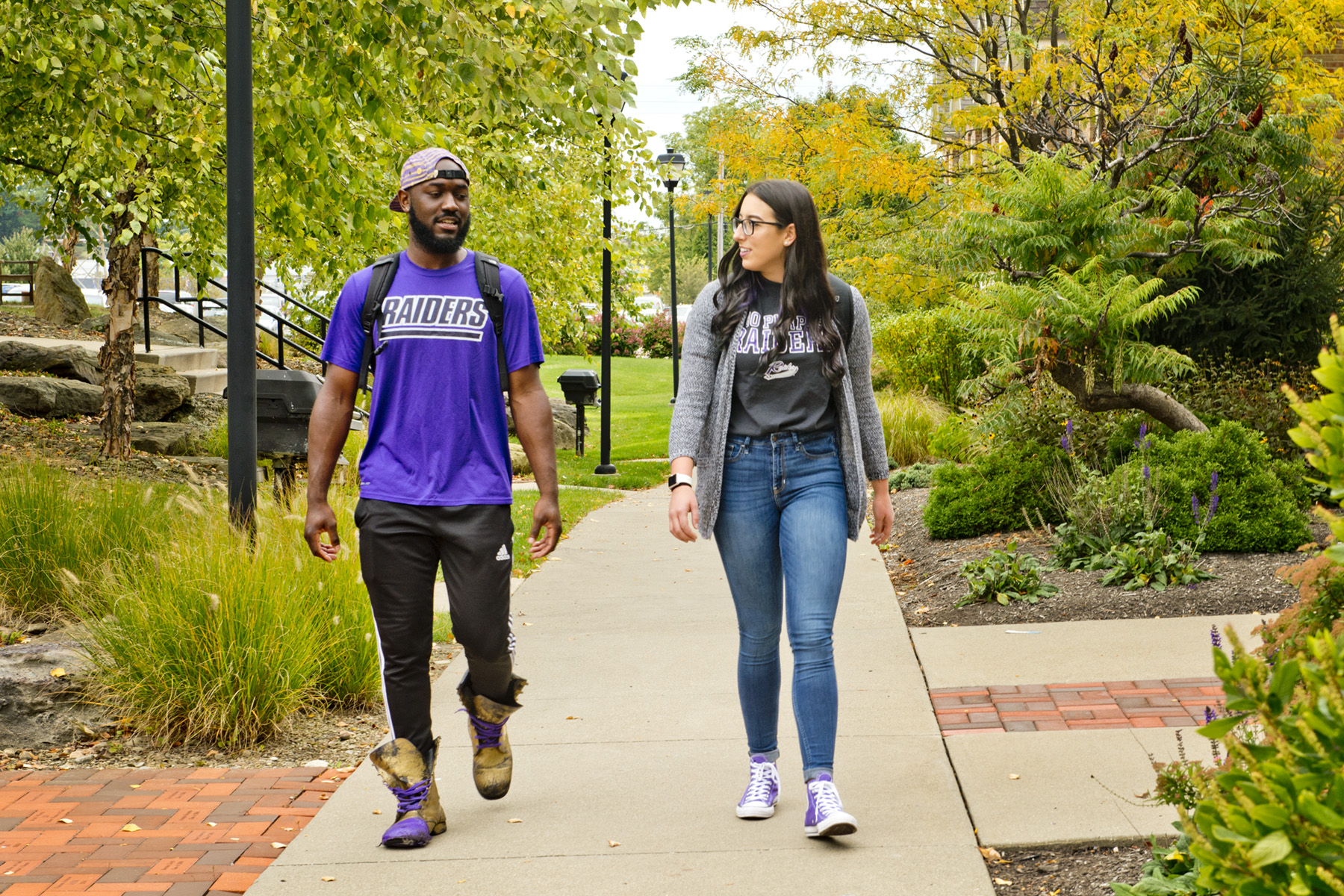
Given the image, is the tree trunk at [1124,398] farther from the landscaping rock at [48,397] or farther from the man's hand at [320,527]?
the landscaping rock at [48,397]

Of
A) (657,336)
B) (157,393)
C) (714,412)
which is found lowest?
(157,393)

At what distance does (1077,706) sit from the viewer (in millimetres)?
5211

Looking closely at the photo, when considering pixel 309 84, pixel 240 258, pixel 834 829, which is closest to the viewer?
pixel 834 829

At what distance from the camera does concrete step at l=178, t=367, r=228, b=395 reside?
15.0 m

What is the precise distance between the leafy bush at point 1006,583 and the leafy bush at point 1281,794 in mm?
→ 5256

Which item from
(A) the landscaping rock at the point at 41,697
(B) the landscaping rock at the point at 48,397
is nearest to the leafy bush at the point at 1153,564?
(A) the landscaping rock at the point at 41,697

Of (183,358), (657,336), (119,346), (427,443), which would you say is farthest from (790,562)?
(657,336)

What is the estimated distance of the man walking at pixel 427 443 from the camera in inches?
153

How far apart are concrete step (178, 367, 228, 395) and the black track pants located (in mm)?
11758

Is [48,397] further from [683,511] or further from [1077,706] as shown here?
[1077,706]

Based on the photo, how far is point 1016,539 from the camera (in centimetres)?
825

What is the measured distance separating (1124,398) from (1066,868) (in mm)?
5228

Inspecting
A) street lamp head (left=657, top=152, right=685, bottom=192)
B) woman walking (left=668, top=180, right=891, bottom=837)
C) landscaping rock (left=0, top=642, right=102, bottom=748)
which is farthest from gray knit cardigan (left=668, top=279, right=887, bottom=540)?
street lamp head (left=657, top=152, right=685, bottom=192)

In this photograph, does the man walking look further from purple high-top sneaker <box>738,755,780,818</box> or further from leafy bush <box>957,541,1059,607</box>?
leafy bush <box>957,541,1059,607</box>
